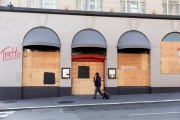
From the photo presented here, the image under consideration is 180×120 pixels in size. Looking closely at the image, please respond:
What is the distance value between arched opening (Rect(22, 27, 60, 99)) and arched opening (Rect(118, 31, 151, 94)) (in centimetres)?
513

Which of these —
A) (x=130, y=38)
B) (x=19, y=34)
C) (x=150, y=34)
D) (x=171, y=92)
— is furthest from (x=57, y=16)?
(x=171, y=92)

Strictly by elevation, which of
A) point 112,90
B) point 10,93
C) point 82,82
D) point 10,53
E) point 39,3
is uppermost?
point 39,3

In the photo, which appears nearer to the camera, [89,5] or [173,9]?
[89,5]

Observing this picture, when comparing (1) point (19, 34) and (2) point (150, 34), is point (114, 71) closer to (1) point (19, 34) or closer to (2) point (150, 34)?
(2) point (150, 34)

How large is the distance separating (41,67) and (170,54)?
1065 centimetres

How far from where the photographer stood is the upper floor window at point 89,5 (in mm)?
17828

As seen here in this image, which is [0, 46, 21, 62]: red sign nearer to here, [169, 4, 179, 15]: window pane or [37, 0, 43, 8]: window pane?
[37, 0, 43, 8]: window pane

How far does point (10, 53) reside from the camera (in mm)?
16625

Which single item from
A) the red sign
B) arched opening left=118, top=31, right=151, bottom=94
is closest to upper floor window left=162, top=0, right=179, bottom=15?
arched opening left=118, top=31, right=151, bottom=94

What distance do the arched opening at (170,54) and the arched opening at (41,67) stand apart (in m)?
8.70

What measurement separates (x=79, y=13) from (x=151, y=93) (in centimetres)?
866

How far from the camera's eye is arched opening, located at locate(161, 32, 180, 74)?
60.1 ft

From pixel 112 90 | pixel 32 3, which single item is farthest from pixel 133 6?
pixel 32 3

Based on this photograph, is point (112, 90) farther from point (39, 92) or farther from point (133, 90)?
point (39, 92)
